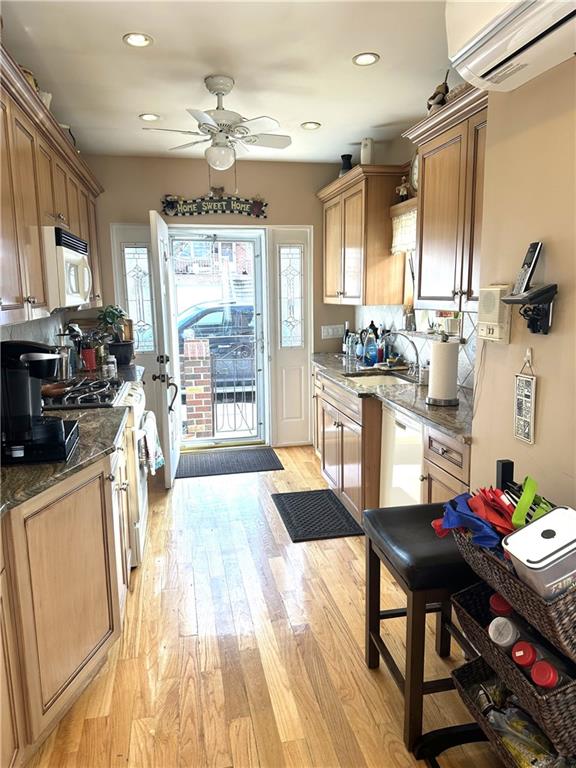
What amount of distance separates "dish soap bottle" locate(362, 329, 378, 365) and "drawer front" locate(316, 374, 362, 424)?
42 cm

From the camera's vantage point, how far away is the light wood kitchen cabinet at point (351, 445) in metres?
3.14

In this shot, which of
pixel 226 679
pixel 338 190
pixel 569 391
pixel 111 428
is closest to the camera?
pixel 569 391

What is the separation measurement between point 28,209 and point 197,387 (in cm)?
293

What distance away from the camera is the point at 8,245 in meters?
2.04

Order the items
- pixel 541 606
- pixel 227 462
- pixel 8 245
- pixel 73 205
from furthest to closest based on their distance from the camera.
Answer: pixel 227 462 → pixel 73 205 → pixel 8 245 → pixel 541 606

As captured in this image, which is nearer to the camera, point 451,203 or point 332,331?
point 451,203

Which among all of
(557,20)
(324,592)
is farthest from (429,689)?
(557,20)

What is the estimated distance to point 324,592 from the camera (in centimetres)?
266

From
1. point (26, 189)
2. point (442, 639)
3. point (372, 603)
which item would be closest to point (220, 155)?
point (26, 189)

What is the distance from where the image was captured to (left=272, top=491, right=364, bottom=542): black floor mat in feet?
10.8

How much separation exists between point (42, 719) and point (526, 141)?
2454 mm

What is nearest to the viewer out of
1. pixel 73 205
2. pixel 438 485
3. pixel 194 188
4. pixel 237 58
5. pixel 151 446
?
pixel 438 485

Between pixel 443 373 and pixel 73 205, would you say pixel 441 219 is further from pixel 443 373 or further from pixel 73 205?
pixel 73 205

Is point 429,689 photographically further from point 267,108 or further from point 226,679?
point 267,108
